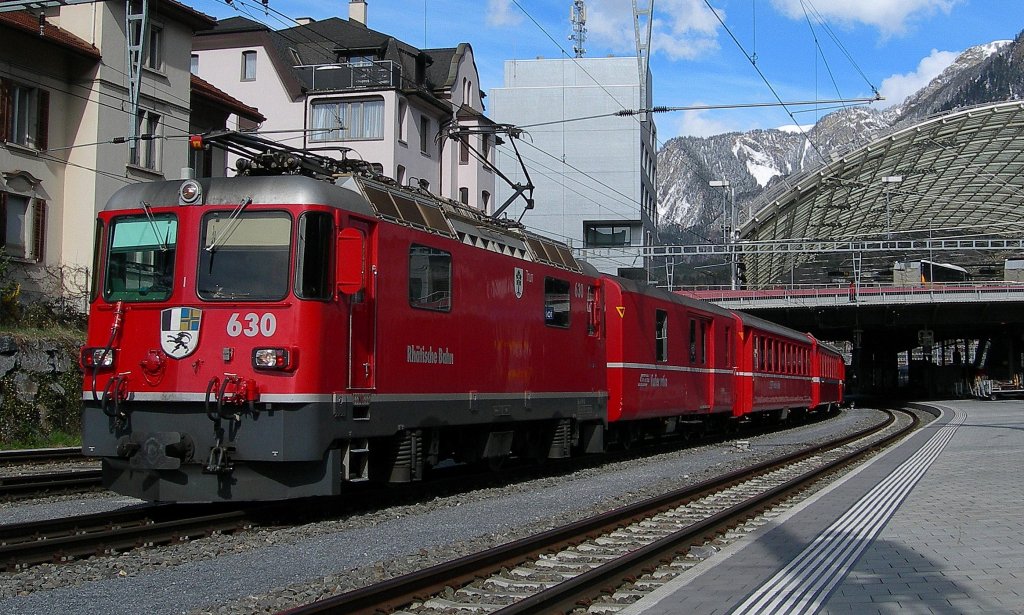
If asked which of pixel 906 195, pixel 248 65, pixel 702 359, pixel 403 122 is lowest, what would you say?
pixel 702 359

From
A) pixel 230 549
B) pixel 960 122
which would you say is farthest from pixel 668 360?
pixel 960 122

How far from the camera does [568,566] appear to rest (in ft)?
27.3

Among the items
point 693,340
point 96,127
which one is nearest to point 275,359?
point 693,340

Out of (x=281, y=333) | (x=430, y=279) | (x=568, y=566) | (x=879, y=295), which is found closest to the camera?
(x=568, y=566)

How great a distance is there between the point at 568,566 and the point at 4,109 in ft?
65.4

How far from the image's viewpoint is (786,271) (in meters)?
82.1

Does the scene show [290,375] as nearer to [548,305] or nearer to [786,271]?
[548,305]

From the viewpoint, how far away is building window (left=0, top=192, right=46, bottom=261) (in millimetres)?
23516

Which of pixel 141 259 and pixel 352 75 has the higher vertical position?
pixel 352 75

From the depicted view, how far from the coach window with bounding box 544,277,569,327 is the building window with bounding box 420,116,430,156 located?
26.8 m

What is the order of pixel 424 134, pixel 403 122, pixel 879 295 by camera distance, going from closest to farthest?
1. pixel 403 122
2. pixel 424 134
3. pixel 879 295

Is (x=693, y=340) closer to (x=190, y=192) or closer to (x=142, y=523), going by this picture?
(x=190, y=192)

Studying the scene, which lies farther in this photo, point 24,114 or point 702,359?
point 24,114

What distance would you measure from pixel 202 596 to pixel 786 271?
78.9 m
